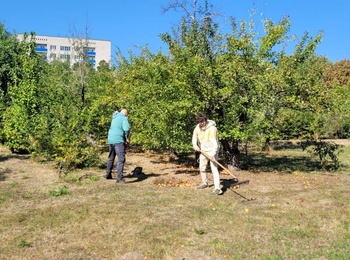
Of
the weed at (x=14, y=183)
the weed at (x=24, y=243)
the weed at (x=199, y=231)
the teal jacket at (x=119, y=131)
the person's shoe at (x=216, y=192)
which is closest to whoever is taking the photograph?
the weed at (x=24, y=243)

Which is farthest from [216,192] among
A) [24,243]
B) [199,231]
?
[24,243]

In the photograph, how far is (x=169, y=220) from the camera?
6.25m

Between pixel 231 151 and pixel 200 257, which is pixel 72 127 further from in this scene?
pixel 200 257

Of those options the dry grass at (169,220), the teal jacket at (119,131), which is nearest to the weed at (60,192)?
the dry grass at (169,220)

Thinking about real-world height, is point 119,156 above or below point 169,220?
above

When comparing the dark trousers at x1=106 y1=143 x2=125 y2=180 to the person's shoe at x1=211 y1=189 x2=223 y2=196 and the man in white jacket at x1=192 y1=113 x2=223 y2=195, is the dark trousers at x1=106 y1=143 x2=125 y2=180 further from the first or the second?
the person's shoe at x1=211 y1=189 x2=223 y2=196

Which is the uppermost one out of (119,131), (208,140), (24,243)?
(119,131)

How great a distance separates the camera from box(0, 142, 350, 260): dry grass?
16.5 feet

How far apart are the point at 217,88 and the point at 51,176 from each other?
4.56 meters

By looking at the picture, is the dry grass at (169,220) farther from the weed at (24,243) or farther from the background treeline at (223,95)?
the background treeline at (223,95)

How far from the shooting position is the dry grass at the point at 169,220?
5027 mm

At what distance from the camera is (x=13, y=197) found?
25.3 ft

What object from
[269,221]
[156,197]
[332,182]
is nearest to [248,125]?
[332,182]

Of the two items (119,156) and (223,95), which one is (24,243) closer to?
(119,156)
